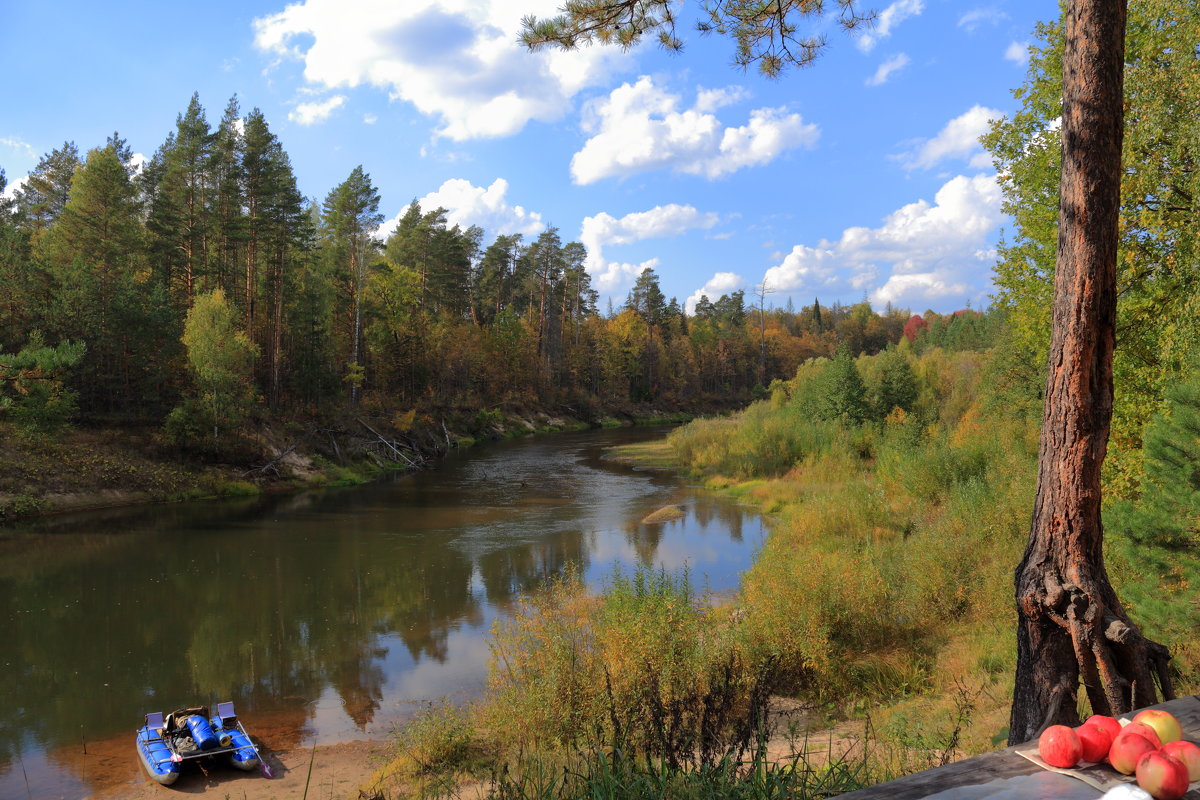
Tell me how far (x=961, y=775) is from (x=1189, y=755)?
641 millimetres

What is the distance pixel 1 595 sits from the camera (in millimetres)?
15203

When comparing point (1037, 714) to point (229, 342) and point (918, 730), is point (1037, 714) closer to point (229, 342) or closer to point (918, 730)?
point (918, 730)

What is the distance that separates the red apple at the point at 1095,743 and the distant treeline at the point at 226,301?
22833mm

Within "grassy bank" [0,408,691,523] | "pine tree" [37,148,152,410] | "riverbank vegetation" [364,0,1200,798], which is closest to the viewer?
"riverbank vegetation" [364,0,1200,798]

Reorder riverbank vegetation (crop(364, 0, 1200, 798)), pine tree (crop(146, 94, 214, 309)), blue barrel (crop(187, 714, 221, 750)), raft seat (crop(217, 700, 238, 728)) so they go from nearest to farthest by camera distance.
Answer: riverbank vegetation (crop(364, 0, 1200, 798)) → blue barrel (crop(187, 714, 221, 750)) → raft seat (crop(217, 700, 238, 728)) → pine tree (crop(146, 94, 214, 309))

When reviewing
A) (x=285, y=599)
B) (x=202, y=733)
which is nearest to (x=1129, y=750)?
(x=202, y=733)

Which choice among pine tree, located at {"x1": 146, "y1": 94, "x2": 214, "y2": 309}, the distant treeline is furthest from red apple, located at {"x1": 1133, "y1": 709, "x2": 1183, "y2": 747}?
pine tree, located at {"x1": 146, "y1": 94, "x2": 214, "y2": 309}

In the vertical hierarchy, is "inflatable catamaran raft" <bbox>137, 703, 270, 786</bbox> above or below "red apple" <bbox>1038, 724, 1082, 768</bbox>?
below

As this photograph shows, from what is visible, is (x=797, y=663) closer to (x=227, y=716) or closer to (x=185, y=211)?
(x=227, y=716)

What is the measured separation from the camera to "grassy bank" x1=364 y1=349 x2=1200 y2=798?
411cm

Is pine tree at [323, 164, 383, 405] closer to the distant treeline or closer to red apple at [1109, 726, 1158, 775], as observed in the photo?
the distant treeline

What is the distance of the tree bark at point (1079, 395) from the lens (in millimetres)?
3951

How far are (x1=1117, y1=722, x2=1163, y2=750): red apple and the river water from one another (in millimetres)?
8978

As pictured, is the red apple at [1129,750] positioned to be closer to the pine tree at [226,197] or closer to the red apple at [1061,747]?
the red apple at [1061,747]
